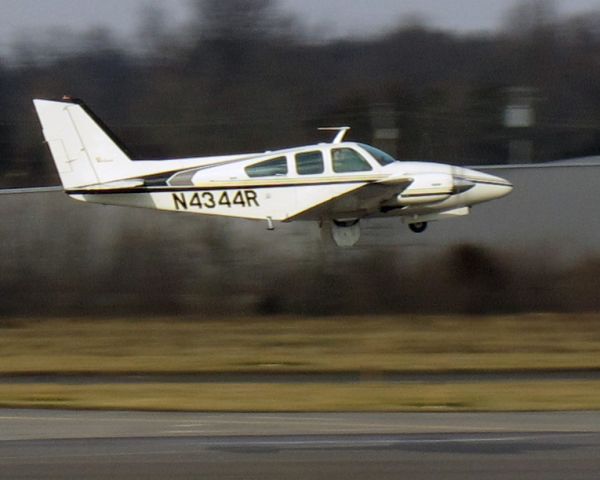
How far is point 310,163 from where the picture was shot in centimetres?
2131

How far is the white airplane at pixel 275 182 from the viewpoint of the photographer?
2108 cm

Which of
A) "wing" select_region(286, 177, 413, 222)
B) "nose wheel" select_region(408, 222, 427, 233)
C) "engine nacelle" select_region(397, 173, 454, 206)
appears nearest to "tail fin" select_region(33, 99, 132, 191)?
"wing" select_region(286, 177, 413, 222)

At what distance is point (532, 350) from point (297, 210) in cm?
554

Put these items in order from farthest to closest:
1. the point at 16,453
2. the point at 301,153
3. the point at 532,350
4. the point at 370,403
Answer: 1. the point at 301,153
2. the point at 532,350
3. the point at 370,403
4. the point at 16,453

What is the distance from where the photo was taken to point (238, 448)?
941 cm

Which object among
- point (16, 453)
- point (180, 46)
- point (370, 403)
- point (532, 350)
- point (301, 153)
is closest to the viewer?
point (16, 453)

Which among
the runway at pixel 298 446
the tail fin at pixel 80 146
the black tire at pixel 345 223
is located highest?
the tail fin at pixel 80 146

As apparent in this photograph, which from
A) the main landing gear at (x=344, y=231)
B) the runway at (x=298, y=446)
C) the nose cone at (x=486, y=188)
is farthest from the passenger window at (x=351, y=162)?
the runway at (x=298, y=446)

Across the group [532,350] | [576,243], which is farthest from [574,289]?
[532,350]

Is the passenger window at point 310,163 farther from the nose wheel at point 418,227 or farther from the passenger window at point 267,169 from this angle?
the nose wheel at point 418,227

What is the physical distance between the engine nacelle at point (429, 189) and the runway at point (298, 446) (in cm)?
957

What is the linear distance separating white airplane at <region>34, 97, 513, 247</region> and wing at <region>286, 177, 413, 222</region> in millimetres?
19

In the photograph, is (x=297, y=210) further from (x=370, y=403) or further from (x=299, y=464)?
(x=299, y=464)

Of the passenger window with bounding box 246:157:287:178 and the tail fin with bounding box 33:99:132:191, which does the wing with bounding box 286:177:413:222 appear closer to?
the passenger window with bounding box 246:157:287:178
